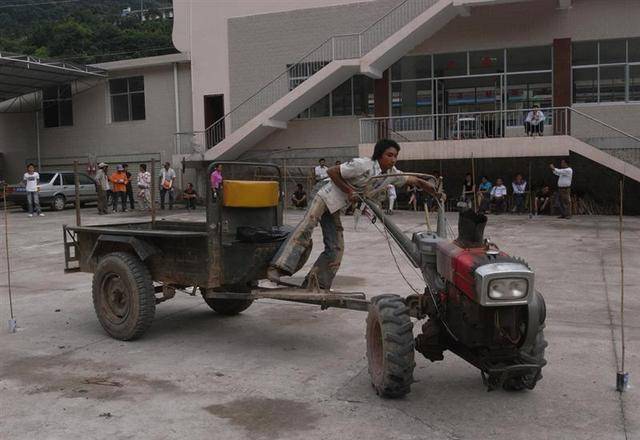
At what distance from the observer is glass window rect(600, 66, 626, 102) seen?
2109 cm

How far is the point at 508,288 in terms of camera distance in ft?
13.6

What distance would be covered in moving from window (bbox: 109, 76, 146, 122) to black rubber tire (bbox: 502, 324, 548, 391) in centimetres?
2573

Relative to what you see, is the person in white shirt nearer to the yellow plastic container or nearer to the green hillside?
the yellow plastic container

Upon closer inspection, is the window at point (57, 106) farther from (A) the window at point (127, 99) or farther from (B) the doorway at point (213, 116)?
(B) the doorway at point (213, 116)

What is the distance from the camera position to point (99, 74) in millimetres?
28062

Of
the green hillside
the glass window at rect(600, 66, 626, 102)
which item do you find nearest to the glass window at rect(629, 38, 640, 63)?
the glass window at rect(600, 66, 626, 102)

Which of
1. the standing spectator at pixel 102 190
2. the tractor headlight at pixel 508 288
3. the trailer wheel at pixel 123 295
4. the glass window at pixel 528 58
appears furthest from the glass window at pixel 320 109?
the tractor headlight at pixel 508 288

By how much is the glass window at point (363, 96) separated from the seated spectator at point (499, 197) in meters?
5.97

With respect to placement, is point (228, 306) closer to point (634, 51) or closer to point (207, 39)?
point (634, 51)

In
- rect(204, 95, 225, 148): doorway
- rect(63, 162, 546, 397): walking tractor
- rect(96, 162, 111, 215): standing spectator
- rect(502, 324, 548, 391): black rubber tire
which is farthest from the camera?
rect(204, 95, 225, 148): doorway

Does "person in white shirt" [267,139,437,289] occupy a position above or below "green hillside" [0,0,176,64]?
below

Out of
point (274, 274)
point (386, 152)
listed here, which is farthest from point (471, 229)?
point (274, 274)

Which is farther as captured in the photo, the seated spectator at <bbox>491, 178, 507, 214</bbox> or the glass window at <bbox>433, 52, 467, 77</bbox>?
the glass window at <bbox>433, 52, 467, 77</bbox>

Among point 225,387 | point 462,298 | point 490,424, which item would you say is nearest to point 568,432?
point 490,424
